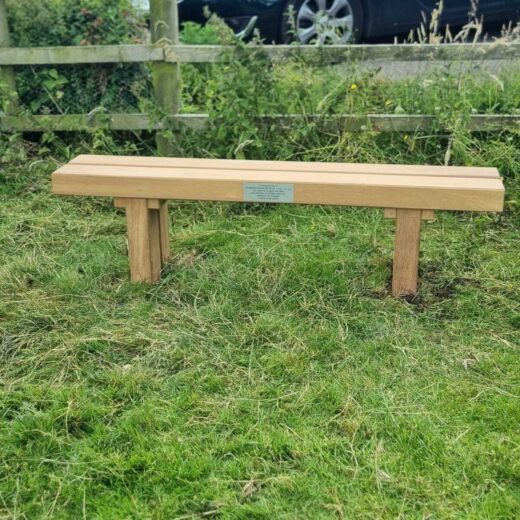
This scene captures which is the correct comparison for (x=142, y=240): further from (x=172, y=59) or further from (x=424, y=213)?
(x=172, y=59)

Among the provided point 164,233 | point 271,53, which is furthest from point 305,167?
point 271,53

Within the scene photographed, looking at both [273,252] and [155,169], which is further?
[273,252]

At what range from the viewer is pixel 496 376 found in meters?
2.77

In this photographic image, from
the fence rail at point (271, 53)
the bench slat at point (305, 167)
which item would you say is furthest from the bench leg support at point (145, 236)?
the fence rail at point (271, 53)

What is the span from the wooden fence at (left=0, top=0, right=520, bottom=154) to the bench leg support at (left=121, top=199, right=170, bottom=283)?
1329 mm

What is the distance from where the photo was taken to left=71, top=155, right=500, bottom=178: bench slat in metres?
3.37

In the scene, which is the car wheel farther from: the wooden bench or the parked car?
the wooden bench

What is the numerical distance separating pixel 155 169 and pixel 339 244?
105 cm

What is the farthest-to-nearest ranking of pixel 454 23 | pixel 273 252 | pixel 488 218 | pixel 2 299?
pixel 454 23 < pixel 488 218 < pixel 273 252 < pixel 2 299

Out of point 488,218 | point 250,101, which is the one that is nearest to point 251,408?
point 488,218

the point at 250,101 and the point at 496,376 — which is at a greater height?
the point at 250,101

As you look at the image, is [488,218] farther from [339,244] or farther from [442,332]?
[442,332]

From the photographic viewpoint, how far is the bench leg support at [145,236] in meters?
3.43

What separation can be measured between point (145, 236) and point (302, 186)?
77 cm
